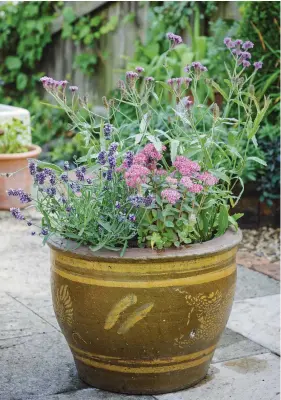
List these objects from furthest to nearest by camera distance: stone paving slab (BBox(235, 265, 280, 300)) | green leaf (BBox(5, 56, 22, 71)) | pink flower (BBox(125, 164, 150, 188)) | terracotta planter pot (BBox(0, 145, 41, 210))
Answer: green leaf (BBox(5, 56, 22, 71)) < terracotta planter pot (BBox(0, 145, 41, 210)) < stone paving slab (BBox(235, 265, 280, 300)) < pink flower (BBox(125, 164, 150, 188))

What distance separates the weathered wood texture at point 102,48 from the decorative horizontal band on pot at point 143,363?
5.18 m

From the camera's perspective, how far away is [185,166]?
3.06m

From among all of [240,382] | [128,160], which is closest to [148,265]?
[128,160]

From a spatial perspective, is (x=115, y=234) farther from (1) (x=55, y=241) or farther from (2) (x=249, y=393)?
(2) (x=249, y=393)

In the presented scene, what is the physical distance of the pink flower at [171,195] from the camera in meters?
2.97

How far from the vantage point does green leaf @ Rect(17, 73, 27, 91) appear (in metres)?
9.73

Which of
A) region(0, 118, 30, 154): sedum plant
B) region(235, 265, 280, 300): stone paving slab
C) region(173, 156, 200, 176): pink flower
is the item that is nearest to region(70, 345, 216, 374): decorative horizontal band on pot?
region(173, 156, 200, 176): pink flower

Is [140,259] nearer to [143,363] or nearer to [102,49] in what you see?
[143,363]

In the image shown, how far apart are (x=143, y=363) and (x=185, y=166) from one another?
79 cm

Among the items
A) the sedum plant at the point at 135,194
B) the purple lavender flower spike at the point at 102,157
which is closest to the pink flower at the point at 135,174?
the sedum plant at the point at 135,194

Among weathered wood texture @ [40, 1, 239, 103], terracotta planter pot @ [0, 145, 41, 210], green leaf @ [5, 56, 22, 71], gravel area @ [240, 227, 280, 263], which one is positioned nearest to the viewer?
gravel area @ [240, 227, 280, 263]

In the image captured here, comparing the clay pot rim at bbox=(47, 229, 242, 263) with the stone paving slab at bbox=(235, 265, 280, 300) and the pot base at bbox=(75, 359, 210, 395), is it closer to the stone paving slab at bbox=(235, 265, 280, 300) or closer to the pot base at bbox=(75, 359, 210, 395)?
the pot base at bbox=(75, 359, 210, 395)

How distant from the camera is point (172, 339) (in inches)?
121

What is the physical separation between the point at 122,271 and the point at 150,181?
37 cm
